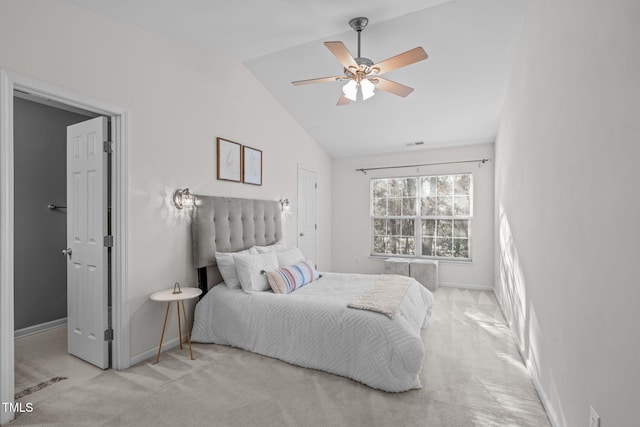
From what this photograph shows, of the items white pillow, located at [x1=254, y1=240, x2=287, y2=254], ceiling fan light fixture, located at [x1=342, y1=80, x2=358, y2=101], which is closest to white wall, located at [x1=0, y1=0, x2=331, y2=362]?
white pillow, located at [x1=254, y1=240, x2=287, y2=254]

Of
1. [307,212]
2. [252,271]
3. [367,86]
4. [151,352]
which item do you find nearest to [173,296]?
→ [151,352]

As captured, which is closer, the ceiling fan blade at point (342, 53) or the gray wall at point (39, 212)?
the ceiling fan blade at point (342, 53)

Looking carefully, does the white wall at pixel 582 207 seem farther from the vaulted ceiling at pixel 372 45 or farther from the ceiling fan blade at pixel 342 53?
the ceiling fan blade at pixel 342 53

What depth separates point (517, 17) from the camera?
2.93 metres

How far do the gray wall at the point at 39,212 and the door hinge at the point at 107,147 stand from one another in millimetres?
1634

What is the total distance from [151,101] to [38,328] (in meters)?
2.76

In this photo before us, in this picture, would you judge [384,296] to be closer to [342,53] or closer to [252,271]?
[252,271]

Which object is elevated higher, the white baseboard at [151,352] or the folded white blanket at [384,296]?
the folded white blanket at [384,296]

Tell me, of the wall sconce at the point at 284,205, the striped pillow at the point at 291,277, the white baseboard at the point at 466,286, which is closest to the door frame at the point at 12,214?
the striped pillow at the point at 291,277

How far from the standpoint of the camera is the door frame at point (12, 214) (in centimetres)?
195

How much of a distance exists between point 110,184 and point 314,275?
2148 mm

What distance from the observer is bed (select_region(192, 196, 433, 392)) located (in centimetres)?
234

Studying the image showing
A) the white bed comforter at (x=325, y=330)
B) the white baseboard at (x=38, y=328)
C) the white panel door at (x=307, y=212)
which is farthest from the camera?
the white panel door at (x=307, y=212)

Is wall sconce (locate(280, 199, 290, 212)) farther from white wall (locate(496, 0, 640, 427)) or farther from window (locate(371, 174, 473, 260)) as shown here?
white wall (locate(496, 0, 640, 427))
